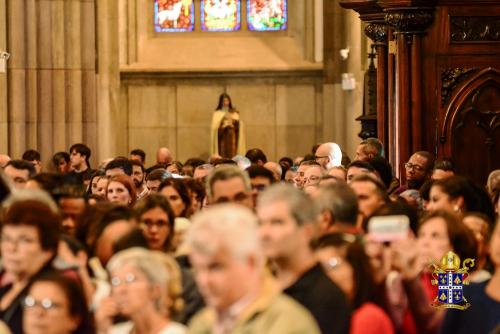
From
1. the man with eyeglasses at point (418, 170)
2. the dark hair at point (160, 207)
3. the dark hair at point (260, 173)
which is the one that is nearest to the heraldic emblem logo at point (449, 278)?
the dark hair at point (160, 207)

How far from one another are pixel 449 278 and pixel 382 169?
5.99 metres

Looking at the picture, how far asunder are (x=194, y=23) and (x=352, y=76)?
6342 mm

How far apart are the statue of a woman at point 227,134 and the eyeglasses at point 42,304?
1022 inches

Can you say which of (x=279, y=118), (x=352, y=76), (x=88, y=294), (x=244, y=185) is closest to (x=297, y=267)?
(x=88, y=294)

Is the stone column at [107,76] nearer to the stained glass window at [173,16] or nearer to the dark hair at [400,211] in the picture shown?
the stained glass window at [173,16]

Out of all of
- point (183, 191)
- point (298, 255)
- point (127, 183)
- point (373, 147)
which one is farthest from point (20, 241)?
point (373, 147)

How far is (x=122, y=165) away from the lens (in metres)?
15.1

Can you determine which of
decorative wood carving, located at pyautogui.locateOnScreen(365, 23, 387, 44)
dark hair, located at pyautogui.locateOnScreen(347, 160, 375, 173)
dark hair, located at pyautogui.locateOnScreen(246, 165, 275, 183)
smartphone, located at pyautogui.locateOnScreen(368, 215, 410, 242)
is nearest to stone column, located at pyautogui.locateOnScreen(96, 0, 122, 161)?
decorative wood carving, located at pyautogui.locateOnScreen(365, 23, 387, 44)

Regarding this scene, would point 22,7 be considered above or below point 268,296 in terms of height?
above

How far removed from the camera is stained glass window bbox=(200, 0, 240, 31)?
3500 centimetres

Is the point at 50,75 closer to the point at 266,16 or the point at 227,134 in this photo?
the point at 227,134

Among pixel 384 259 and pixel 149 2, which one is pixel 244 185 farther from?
pixel 149 2

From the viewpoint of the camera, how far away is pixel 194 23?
35219mm

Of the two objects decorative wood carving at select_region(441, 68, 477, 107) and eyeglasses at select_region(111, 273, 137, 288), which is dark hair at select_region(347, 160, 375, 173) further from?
eyeglasses at select_region(111, 273, 137, 288)
